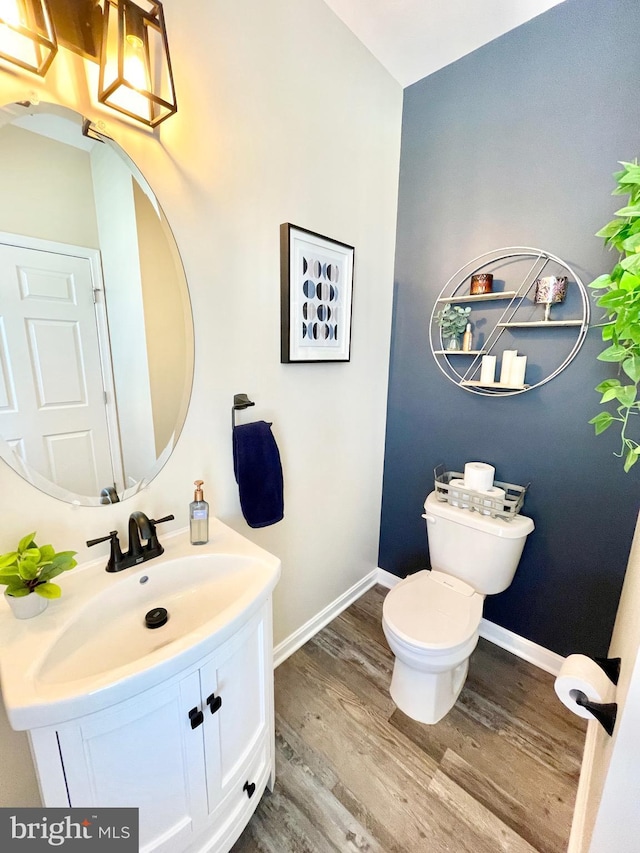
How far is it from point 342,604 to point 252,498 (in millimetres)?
1110

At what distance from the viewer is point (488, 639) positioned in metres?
1.82

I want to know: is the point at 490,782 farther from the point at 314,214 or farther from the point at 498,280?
the point at 314,214

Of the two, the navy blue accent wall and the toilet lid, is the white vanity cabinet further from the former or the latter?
the navy blue accent wall

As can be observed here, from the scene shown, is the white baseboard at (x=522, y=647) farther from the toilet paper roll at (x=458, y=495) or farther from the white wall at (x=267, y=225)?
the white wall at (x=267, y=225)

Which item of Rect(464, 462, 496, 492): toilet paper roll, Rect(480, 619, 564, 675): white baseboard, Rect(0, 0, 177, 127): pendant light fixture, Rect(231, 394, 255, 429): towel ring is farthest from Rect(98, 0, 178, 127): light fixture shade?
Rect(480, 619, 564, 675): white baseboard

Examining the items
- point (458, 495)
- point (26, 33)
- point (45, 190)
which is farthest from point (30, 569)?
point (458, 495)

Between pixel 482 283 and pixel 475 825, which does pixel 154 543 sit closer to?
pixel 475 825

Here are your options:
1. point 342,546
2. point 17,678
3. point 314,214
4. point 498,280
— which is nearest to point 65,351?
point 17,678

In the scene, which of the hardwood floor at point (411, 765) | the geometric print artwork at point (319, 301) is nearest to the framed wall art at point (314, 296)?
the geometric print artwork at point (319, 301)

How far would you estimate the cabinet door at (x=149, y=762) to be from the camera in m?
0.66

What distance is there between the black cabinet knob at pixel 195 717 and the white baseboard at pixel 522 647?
5.15 feet

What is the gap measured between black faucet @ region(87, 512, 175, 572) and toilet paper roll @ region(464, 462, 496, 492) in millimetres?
1313

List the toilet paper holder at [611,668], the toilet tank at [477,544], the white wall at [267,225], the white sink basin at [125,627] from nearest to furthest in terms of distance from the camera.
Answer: the white sink basin at [125,627]
the toilet paper holder at [611,668]
the white wall at [267,225]
the toilet tank at [477,544]

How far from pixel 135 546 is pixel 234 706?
50cm
